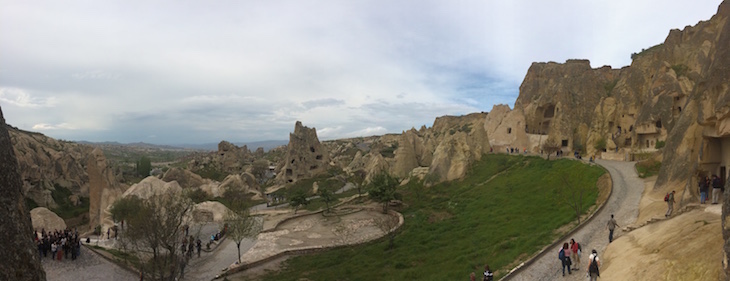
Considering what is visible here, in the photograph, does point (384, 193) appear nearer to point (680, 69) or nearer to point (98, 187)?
point (680, 69)

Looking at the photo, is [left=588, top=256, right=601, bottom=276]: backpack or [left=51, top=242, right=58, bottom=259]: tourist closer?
[left=588, top=256, right=601, bottom=276]: backpack

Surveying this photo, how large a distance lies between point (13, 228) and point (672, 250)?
17.0 meters

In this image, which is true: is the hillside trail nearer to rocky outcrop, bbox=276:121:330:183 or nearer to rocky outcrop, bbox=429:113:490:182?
rocky outcrop, bbox=429:113:490:182

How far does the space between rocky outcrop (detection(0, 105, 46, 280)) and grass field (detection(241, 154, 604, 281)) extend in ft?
51.7

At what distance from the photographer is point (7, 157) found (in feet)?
24.1

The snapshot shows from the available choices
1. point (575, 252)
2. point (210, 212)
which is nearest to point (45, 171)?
point (210, 212)

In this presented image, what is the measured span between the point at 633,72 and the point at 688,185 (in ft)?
123

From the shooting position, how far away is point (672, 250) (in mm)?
11719

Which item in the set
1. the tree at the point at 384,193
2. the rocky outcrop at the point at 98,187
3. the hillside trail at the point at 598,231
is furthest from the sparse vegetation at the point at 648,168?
the rocky outcrop at the point at 98,187

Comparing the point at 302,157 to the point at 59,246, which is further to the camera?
the point at 302,157

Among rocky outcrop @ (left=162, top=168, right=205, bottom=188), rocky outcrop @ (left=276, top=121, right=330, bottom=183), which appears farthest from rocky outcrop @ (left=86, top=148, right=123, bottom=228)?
rocky outcrop @ (left=276, top=121, right=330, bottom=183)

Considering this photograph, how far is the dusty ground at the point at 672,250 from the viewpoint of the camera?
10062mm

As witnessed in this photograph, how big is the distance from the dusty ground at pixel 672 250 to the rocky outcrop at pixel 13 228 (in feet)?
47.1

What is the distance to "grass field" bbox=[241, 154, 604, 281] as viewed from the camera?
20125 mm
